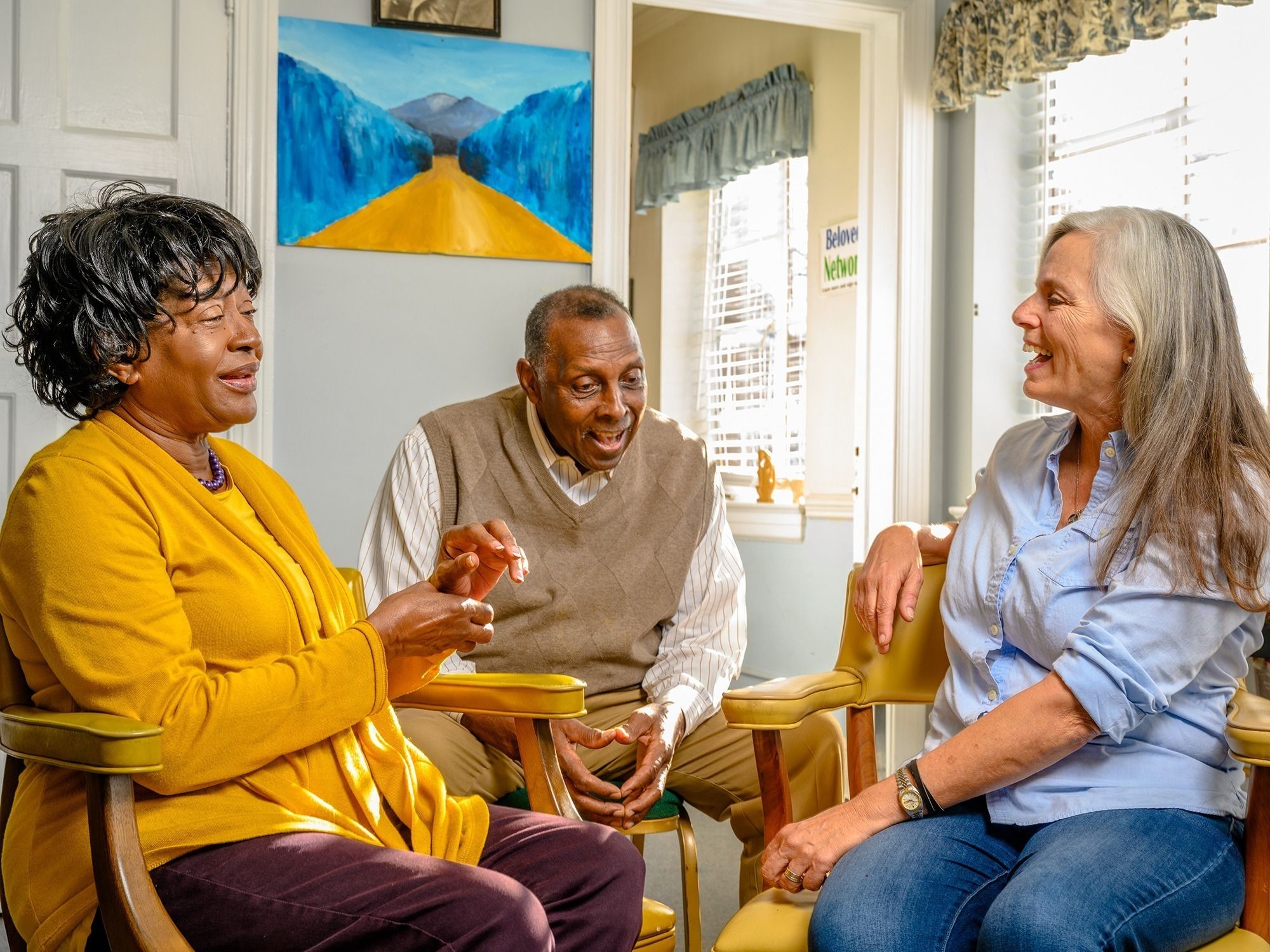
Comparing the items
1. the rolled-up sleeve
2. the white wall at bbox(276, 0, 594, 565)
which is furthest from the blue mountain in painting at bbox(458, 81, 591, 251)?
the rolled-up sleeve

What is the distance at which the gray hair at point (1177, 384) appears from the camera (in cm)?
147

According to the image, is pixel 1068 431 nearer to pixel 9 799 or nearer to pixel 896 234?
pixel 9 799

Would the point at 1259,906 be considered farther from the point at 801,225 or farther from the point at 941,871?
the point at 801,225

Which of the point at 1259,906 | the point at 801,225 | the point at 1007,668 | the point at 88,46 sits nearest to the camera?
the point at 1259,906

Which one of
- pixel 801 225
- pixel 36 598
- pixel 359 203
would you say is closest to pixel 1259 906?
pixel 36 598

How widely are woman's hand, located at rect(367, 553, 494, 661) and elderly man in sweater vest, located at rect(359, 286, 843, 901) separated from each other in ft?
2.11

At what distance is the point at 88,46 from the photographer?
305cm

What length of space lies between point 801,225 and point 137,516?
4.34m

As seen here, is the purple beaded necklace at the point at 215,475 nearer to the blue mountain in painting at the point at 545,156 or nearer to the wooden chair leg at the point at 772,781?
the wooden chair leg at the point at 772,781

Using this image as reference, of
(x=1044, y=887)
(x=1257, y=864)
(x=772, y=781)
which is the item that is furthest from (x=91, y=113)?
(x=1257, y=864)

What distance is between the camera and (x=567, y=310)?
2293 millimetres

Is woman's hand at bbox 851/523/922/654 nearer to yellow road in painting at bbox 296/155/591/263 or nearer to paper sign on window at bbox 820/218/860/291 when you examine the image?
yellow road in painting at bbox 296/155/591/263

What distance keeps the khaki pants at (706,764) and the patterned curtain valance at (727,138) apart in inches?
137

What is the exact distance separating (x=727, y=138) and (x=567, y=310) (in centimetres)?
348
